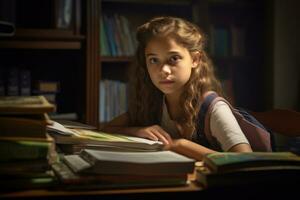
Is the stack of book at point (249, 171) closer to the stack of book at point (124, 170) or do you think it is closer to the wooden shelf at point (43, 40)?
the stack of book at point (124, 170)

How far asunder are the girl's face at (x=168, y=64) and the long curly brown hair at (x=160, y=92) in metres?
0.03

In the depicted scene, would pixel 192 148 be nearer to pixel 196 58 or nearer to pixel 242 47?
pixel 196 58

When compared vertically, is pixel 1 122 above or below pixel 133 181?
above

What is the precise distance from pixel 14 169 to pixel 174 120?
82 centimetres

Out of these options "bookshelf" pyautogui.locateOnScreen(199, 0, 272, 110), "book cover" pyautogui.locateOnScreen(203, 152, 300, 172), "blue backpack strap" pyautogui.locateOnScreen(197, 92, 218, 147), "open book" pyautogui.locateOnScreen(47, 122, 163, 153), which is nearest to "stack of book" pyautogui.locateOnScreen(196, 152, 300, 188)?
"book cover" pyautogui.locateOnScreen(203, 152, 300, 172)

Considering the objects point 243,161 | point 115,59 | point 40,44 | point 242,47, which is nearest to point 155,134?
point 243,161

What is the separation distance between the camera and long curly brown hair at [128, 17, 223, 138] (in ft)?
4.95

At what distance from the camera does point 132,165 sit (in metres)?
0.83

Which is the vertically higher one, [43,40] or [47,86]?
[43,40]

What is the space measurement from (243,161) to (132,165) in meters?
0.20

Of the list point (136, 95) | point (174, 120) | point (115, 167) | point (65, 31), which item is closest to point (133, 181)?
point (115, 167)

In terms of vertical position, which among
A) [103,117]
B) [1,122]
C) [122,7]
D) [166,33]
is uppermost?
[122,7]

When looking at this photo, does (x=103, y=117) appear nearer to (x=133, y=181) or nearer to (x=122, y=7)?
(x=122, y=7)

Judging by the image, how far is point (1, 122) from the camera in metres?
0.85
